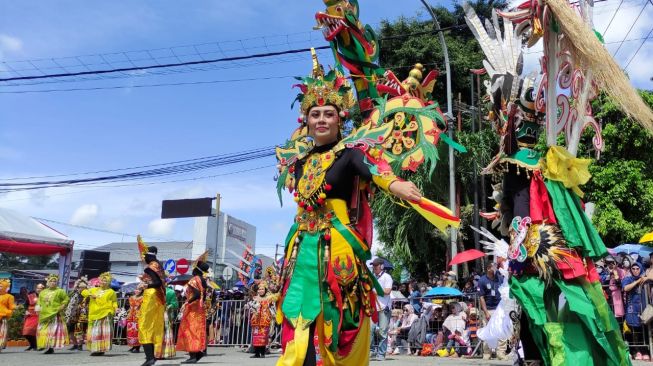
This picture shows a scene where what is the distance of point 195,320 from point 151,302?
1641 mm

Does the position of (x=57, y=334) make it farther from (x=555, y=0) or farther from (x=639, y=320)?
(x=555, y=0)

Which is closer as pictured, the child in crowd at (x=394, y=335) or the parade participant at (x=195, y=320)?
the parade participant at (x=195, y=320)

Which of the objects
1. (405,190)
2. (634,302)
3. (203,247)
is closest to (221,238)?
(203,247)

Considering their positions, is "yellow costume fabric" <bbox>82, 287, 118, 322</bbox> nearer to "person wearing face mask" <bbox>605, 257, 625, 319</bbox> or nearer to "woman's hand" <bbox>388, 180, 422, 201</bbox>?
"person wearing face mask" <bbox>605, 257, 625, 319</bbox>

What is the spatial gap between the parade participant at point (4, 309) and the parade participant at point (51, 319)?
1017 millimetres

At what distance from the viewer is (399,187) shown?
3.81 metres

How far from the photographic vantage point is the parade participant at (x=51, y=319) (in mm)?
14305

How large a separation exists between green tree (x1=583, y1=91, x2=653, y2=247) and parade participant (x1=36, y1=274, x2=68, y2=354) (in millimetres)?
14781

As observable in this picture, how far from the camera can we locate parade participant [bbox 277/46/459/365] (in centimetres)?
381

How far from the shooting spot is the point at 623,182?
720 inches

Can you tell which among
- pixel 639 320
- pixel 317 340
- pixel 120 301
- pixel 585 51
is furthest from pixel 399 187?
pixel 120 301

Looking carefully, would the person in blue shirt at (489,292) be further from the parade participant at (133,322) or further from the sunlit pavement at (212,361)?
the parade participant at (133,322)

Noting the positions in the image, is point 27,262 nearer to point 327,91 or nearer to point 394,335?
point 394,335

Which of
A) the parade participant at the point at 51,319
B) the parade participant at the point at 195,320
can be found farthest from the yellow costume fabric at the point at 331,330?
the parade participant at the point at 51,319
